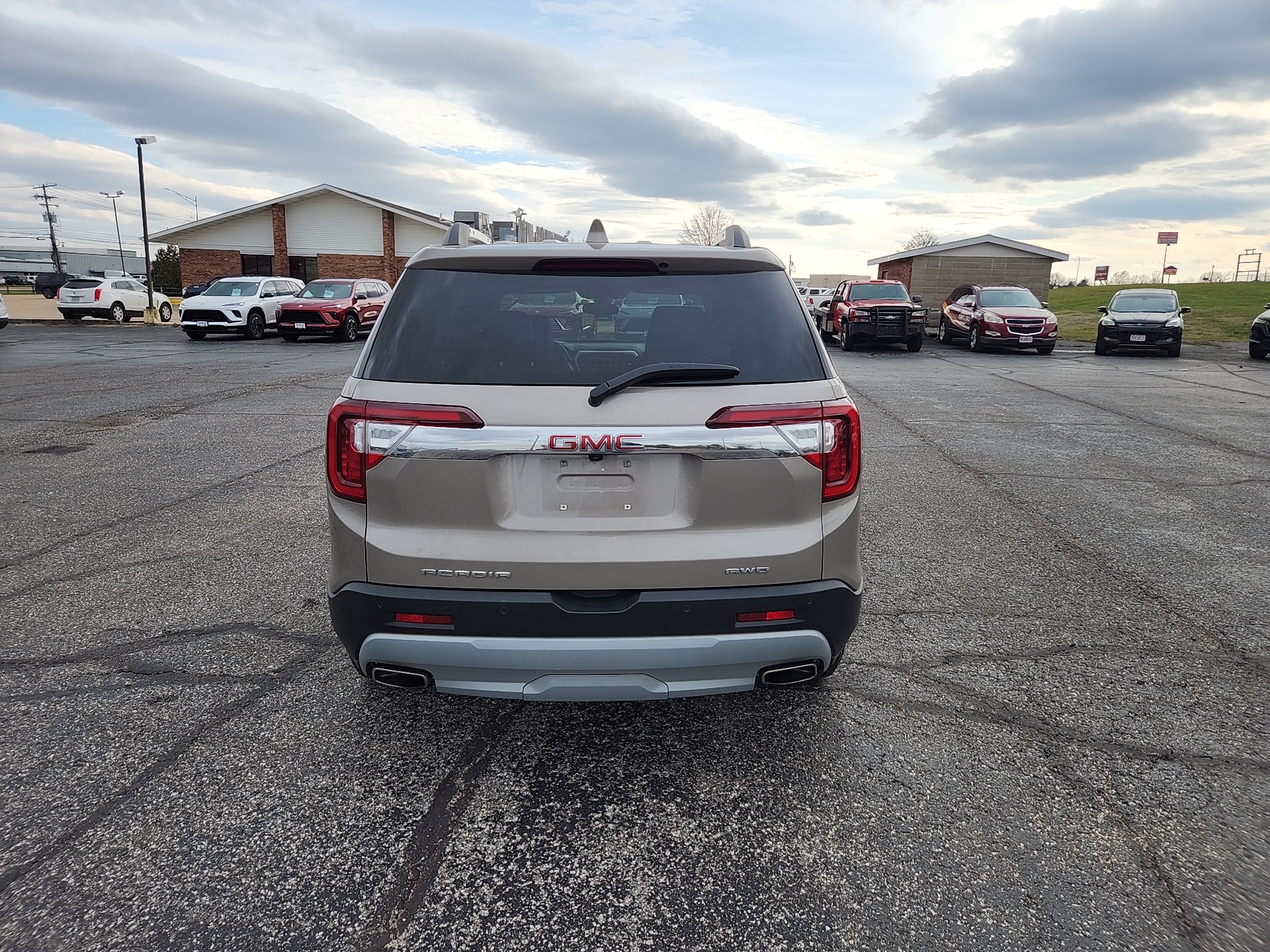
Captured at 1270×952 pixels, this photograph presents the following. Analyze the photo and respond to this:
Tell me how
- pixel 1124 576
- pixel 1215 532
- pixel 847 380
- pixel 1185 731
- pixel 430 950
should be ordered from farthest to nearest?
pixel 847 380, pixel 1215 532, pixel 1124 576, pixel 1185 731, pixel 430 950

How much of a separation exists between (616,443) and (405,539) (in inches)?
28.8

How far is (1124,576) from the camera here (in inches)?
203

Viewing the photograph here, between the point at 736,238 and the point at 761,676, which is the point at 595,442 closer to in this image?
the point at 761,676

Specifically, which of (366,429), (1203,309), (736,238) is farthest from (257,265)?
(1203,309)

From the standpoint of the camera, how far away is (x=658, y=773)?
305 cm

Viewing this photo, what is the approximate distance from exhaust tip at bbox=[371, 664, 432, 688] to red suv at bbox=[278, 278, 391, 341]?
23648 mm

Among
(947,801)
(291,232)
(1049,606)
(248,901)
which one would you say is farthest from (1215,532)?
(291,232)

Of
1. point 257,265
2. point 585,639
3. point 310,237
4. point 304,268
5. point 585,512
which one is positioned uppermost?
point 310,237

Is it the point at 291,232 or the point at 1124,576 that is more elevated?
the point at 291,232

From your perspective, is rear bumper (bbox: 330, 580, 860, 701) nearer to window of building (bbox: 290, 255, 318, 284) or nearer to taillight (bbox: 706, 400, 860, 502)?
taillight (bbox: 706, 400, 860, 502)

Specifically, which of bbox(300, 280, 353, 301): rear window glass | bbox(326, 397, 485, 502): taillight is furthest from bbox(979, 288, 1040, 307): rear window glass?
bbox(326, 397, 485, 502): taillight

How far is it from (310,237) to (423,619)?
44935 mm

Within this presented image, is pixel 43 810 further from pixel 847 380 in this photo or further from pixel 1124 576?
pixel 847 380

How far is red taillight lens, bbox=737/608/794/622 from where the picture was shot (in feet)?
8.91
